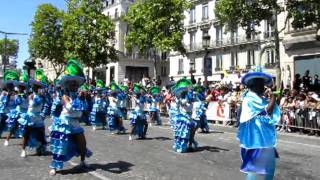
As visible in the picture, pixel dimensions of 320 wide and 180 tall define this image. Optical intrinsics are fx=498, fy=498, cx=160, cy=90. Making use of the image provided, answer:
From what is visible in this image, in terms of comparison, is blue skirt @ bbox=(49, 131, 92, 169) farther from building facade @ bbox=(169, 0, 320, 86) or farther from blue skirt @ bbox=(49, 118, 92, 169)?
building facade @ bbox=(169, 0, 320, 86)

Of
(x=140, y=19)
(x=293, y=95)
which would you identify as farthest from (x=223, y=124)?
(x=140, y=19)

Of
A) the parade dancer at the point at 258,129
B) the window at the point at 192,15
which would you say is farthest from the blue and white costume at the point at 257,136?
the window at the point at 192,15

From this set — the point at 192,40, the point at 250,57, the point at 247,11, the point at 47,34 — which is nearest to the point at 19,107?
the point at 247,11

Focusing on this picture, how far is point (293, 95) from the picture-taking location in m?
20.9

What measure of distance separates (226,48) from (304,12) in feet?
84.7

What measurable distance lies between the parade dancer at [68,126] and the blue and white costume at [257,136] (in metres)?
4.10

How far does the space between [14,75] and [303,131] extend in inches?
461

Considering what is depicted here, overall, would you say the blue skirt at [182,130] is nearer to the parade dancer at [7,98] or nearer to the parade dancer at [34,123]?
the parade dancer at [34,123]

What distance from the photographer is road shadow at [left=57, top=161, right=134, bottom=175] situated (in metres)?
9.83

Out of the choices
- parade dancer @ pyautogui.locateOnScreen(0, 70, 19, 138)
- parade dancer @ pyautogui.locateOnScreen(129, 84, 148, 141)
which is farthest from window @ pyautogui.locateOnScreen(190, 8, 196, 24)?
parade dancer @ pyautogui.locateOnScreen(0, 70, 19, 138)

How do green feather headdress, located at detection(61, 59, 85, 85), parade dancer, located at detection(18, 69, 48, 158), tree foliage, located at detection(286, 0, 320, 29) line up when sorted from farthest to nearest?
tree foliage, located at detection(286, 0, 320, 29), parade dancer, located at detection(18, 69, 48, 158), green feather headdress, located at detection(61, 59, 85, 85)

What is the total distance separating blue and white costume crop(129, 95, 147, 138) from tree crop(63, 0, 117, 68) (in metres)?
30.2

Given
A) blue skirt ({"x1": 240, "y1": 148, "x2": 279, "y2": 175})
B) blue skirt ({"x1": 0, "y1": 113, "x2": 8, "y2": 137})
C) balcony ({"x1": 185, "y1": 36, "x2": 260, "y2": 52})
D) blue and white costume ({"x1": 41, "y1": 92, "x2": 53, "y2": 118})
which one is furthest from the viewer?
balcony ({"x1": 185, "y1": 36, "x2": 260, "y2": 52})

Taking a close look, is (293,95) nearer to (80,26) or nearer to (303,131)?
(303,131)
